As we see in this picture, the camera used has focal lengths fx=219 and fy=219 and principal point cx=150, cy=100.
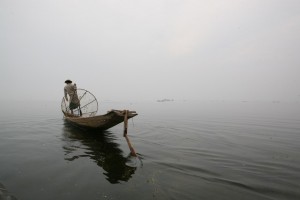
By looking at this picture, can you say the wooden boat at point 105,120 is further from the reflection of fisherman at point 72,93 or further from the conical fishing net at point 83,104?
the reflection of fisherman at point 72,93

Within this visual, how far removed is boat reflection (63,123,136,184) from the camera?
301 inches

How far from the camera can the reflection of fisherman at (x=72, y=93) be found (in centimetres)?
1739

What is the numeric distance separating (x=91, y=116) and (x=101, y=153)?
4.13m

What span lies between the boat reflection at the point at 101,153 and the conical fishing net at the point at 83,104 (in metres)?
2.91

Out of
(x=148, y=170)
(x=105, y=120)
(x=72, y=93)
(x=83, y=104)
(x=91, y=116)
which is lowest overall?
(x=148, y=170)

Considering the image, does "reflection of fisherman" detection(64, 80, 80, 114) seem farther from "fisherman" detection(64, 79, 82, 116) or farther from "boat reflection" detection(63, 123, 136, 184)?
"boat reflection" detection(63, 123, 136, 184)

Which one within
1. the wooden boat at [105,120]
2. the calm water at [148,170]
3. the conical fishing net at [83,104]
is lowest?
the calm water at [148,170]

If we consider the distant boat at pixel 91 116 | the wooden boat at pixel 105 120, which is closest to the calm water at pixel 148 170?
the wooden boat at pixel 105 120

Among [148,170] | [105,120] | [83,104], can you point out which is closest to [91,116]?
[105,120]

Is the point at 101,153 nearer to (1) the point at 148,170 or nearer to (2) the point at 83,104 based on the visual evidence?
(1) the point at 148,170

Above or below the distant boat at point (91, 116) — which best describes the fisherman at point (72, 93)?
above

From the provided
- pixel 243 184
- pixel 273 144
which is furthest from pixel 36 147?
pixel 273 144

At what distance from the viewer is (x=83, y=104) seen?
18.1 m

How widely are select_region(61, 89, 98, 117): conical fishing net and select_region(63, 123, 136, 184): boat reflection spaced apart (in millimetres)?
2912
